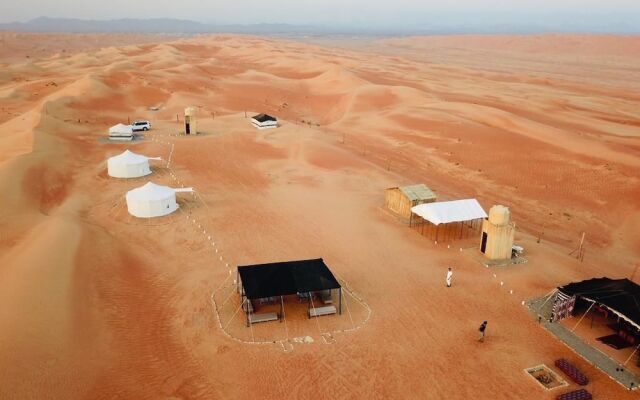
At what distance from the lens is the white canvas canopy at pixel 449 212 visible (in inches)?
957

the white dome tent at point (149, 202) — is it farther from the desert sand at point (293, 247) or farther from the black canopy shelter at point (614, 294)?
the black canopy shelter at point (614, 294)

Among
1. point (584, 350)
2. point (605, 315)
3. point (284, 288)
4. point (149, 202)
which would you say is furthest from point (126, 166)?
point (605, 315)

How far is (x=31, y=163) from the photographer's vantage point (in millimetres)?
31656

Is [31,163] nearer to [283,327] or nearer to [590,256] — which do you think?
[283,327]

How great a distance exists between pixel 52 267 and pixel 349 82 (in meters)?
62.5

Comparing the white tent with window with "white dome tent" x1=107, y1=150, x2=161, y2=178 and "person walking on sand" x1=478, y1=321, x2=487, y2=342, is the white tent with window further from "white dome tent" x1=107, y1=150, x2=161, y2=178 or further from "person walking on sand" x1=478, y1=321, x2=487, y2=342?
"person walking on sand" x1=478, y1=321, x2=487, y2=342

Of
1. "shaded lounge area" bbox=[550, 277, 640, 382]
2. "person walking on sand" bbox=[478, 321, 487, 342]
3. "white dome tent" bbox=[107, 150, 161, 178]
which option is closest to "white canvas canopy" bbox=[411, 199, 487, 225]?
"shaded lounge area" bbox=[550, 277, 640, 382]

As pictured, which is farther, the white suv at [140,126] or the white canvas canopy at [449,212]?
the white suv at [140,126]

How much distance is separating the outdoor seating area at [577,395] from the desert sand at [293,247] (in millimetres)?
606

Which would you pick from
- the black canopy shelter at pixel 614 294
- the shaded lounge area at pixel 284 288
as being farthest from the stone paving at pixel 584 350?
the shaded lounge area at pixel 284 288

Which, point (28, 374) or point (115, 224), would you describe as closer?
point (28, 374)

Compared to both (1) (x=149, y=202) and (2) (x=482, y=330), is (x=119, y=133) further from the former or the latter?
(2) (x=482, y=330)

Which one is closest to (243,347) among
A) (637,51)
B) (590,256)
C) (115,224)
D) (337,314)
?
(337,314)

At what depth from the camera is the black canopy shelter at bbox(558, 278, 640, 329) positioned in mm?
15969
